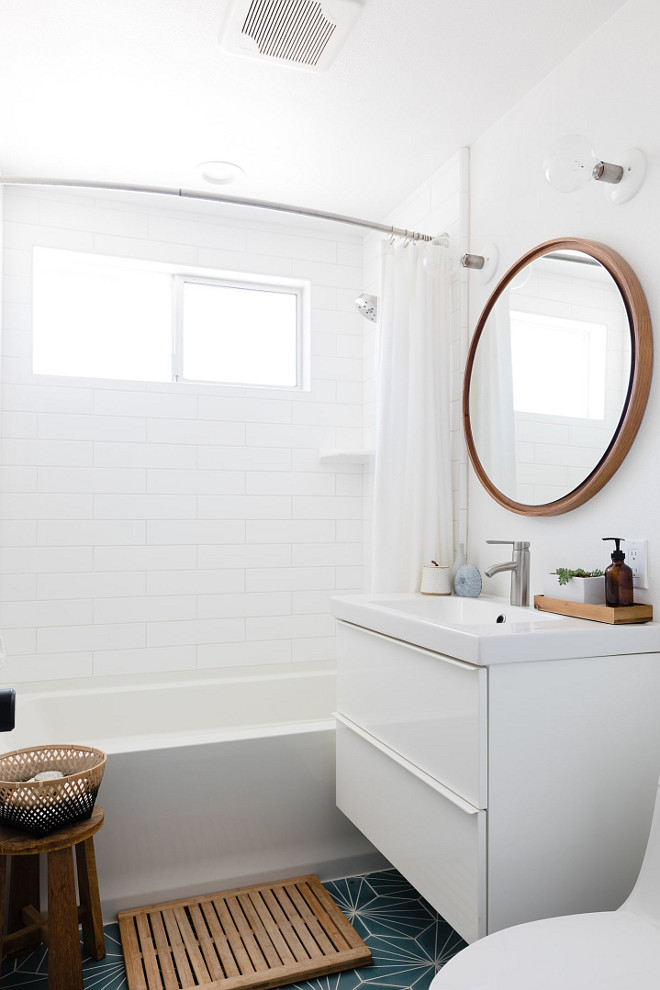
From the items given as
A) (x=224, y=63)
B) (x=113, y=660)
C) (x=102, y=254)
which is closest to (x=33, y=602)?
(x=113, y=660)

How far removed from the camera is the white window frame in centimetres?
Result: 324

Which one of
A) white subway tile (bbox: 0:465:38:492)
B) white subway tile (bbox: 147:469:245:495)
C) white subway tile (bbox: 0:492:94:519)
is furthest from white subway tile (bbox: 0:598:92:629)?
white subway tile (bbox: 147:469:245:495)

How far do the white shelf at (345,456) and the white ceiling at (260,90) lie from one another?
1.12 metres

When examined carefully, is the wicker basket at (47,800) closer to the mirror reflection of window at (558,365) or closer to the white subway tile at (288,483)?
the white subway tile at (288,483)

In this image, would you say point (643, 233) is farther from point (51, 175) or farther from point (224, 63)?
point (51, 175)

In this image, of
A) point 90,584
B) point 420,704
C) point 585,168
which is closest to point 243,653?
point 90,584

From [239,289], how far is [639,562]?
2304 mm

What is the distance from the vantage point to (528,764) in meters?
1.55

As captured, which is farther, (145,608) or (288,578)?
(288,578)

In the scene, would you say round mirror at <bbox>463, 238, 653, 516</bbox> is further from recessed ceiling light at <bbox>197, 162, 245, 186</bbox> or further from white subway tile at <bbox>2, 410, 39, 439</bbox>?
white subway tile at <bbox>2, 410, 39, 439</bbox>

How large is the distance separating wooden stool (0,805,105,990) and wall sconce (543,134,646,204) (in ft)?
6.72

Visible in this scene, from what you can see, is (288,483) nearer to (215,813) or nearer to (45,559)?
(45,559)

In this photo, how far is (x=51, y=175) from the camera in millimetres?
2838

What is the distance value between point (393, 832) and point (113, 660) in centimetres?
153
